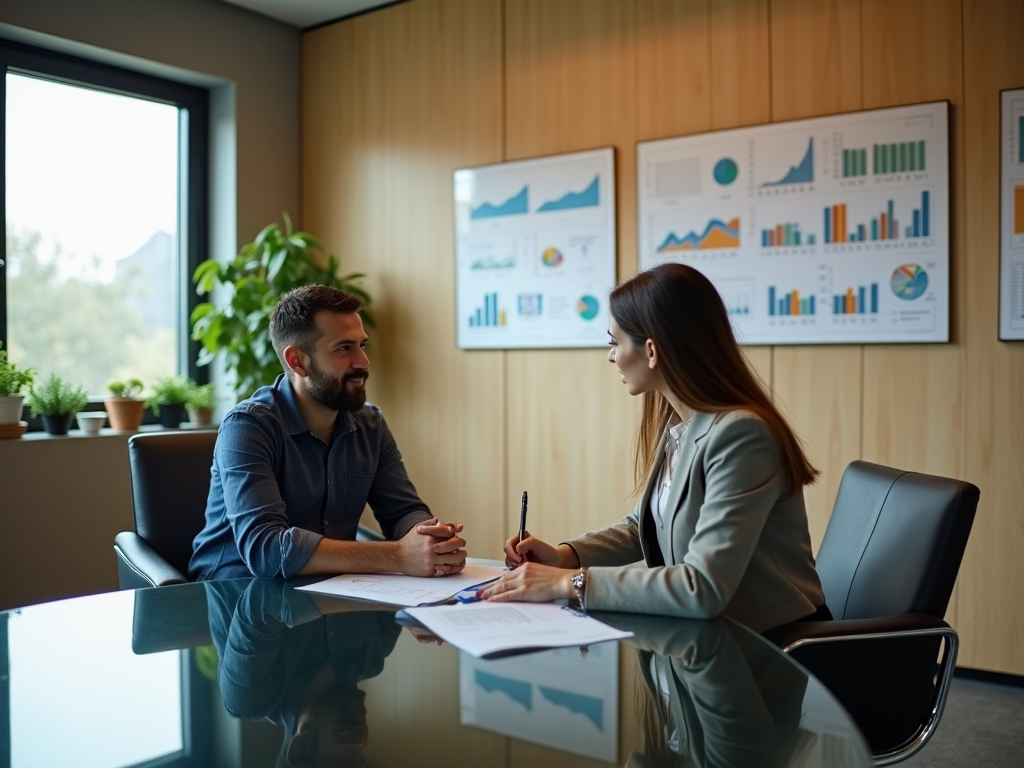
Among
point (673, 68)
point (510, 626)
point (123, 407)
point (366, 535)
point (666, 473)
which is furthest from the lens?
point (123, 407)

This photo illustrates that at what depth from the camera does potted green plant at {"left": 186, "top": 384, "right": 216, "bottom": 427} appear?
449 cm

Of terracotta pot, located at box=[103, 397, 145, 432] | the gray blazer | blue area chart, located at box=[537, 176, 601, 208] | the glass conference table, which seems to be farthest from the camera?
terracotta pot, located at box=[103, 397, 145, 432]

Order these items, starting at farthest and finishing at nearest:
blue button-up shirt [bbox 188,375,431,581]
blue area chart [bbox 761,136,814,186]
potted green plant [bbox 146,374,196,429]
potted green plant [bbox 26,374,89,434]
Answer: potted green plant [bbox 146,374,196,429] < potted green plant [bbox 26,374,89,434] < blue area chart [bbox 761,136,814,186] < blue button-up shirt [bbox 188,375,431,581]

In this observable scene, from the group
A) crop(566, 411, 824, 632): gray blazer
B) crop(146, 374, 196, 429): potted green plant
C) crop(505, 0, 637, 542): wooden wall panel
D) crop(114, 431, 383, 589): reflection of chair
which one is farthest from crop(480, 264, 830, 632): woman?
crop(146, 374, 196, 429): potted green plant

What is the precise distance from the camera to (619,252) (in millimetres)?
4043

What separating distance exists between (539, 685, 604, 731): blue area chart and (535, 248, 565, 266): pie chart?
10.1 feet

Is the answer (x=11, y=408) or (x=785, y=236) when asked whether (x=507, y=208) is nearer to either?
(x=785, y=236)

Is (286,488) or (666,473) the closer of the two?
(666,473)

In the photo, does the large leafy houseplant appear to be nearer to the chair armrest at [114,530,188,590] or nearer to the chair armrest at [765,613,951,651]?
the chair armrest at [114,530,188,590]

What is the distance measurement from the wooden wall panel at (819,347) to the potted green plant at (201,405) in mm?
2600

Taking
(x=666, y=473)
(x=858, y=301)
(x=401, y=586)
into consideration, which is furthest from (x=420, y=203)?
(x=401, y=586)

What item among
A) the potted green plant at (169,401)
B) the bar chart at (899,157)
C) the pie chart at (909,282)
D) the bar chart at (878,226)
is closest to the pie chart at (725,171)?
the bar chart at (878,226)

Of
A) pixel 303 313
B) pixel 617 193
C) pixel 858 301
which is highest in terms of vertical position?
pixel 617 193

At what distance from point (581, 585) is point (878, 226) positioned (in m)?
2.36
